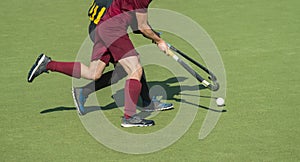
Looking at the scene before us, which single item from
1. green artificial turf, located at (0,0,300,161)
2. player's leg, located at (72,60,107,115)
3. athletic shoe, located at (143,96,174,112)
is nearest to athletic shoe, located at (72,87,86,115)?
player's leg, located at (72,60,107,115)

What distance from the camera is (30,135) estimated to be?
7.61 meters

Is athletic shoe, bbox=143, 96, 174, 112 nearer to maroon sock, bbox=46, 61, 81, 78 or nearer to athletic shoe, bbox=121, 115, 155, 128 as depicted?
athletic shoe, bbox=121, 115, 155, 128

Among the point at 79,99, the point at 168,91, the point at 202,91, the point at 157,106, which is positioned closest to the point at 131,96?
the point at 157,106

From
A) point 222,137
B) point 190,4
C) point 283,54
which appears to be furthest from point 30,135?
point 190,4

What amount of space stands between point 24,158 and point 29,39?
564 cm

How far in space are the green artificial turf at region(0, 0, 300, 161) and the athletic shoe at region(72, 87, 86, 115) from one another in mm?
114

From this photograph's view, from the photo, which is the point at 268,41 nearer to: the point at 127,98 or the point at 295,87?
the point at 295,87

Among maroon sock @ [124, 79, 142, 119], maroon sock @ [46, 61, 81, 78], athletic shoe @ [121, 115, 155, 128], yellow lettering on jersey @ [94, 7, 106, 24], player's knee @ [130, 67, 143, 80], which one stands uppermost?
yellow lettering on jersey @ [94, 7, 106, 24]

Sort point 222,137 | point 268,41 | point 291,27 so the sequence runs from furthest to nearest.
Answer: point 291,27 → point 268,41 → point 222,137

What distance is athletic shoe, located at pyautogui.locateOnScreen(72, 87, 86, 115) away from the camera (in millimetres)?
8273

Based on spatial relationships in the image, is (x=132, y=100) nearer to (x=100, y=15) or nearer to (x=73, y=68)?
(x=73, y=68)

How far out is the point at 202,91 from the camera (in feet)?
30.1

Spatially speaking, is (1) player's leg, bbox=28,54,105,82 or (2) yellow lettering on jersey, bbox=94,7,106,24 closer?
(1) player's leg, bbox=28,54,105,82

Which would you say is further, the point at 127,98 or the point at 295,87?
the point at 295,87
